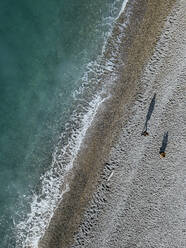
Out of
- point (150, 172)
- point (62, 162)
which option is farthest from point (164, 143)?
point (62, 162)

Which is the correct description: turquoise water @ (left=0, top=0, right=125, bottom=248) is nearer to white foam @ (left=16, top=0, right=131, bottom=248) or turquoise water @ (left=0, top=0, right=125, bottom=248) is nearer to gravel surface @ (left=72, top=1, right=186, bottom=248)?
white foam @ (left=16, top=0, right=131, bottom=248)

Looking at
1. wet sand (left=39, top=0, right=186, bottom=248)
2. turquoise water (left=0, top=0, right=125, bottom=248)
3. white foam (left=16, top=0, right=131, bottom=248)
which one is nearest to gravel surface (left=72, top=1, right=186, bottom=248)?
wet sand (left=39, top=0, right=186, bottom=248)

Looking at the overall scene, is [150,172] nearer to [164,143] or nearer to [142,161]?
[142,161]

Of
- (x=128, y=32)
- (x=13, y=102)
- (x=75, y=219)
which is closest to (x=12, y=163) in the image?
(x=13, y=102)

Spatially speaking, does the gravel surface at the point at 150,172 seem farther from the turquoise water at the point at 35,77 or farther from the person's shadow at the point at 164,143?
the turquoise water at the point at 35,77

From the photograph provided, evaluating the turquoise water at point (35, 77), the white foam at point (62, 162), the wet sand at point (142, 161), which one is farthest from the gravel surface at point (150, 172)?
the turquoise water at point (35, 77)
